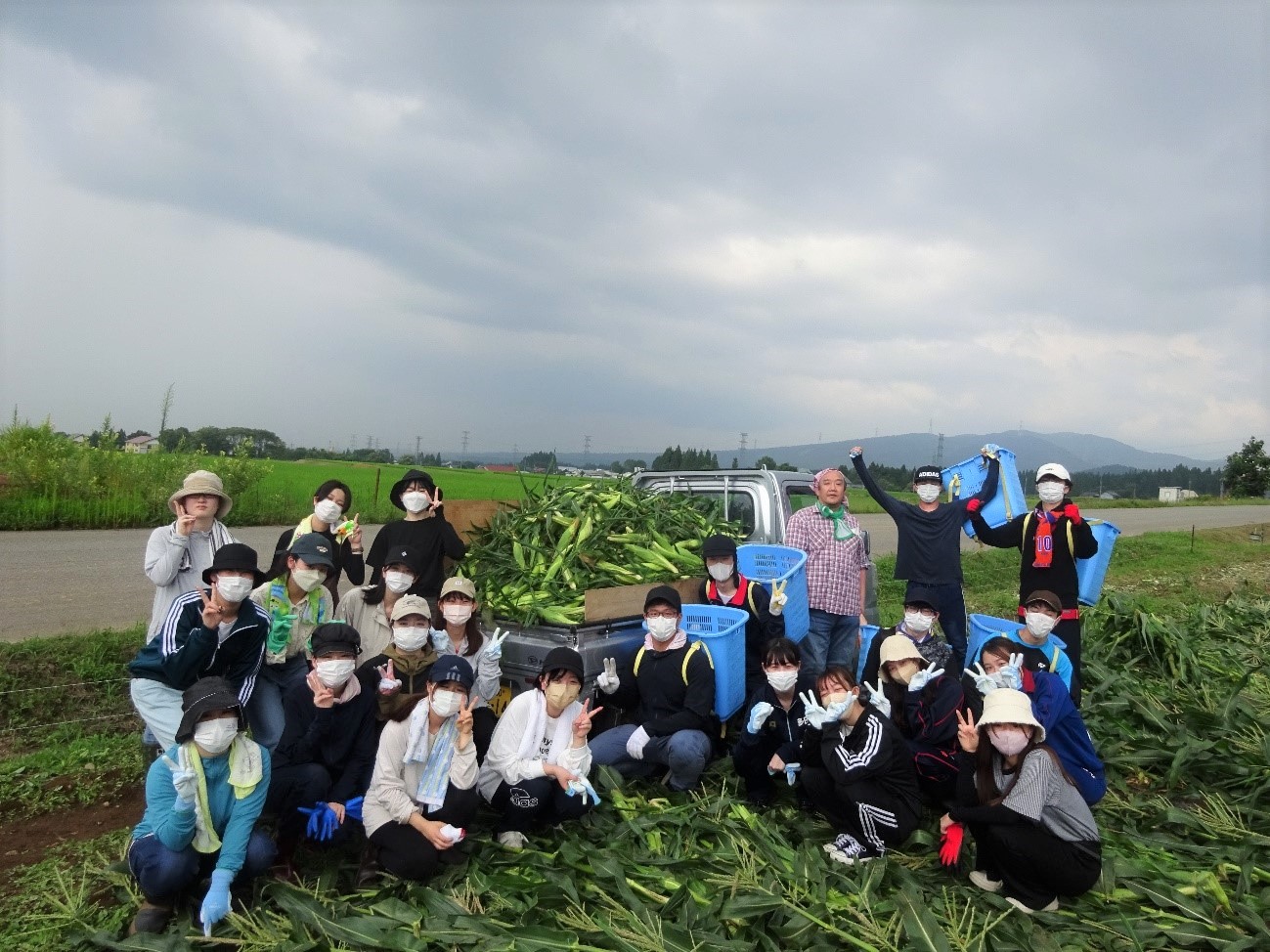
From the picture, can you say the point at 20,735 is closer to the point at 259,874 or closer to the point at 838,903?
the point at 259,874

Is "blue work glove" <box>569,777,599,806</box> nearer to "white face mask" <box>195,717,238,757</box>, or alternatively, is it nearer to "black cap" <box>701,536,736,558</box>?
"white face mask" <box>195,717,238,757</box>

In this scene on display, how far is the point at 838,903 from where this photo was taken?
3.63m

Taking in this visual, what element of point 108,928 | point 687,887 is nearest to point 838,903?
point 687,887

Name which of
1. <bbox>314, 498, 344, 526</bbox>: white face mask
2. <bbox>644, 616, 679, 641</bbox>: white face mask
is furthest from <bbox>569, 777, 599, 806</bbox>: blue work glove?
<bbox>314, 498, 344, 526</bbox>: white face mask

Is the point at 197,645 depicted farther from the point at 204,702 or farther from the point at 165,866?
the point at 165,866

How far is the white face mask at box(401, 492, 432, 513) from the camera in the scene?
20.1ft

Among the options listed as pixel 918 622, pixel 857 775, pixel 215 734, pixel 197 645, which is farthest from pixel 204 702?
pixel 918 622

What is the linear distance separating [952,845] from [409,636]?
317 centimetres

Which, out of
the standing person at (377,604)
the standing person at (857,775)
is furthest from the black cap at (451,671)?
the standing person at (857,775)

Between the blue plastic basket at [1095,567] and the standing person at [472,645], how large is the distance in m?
4.63

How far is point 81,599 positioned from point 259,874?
772 cm

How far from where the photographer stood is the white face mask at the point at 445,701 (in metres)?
4.30

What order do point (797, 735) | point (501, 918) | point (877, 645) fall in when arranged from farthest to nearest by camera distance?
point (877, 645)
point (797, 735)
point (501, 918)

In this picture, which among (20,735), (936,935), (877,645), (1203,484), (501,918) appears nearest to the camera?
(936,935)
